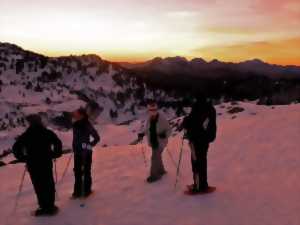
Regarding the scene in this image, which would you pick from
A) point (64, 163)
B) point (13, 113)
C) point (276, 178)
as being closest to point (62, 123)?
point (13, 113)

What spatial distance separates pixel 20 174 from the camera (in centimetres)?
1836

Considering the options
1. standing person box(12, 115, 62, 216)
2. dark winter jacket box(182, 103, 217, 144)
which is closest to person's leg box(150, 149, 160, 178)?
dark winter jacket box(182, 103, 217, 144)

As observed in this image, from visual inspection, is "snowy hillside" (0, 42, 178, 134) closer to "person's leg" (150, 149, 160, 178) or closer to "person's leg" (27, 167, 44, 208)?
"person's leg" (150, 149, 160, 178)

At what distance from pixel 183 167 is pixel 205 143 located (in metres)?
3.79

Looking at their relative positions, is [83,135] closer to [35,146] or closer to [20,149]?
[35,146]

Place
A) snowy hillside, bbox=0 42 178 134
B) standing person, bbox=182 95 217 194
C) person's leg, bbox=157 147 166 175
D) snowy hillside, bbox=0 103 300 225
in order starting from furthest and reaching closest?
snowy hillside, bbox=0 42 178 134 < person's leg, bbox=157 147 166 175 < standing person, bbox=182 95 217 194 < snowy hillside, bbox=0 103 300 225

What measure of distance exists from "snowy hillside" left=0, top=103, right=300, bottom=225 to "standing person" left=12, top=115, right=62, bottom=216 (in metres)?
0.47

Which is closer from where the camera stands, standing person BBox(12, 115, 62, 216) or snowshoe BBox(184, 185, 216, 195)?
standing person BBox(12, 115, 62, 216)

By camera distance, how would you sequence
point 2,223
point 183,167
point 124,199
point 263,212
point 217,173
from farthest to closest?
point 183,167
point 217,173
point 124,199
point 2,223
point 263,212

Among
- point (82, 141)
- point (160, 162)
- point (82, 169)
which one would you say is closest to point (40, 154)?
point (82, 141)

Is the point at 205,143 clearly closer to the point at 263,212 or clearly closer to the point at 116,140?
the point at 263,212

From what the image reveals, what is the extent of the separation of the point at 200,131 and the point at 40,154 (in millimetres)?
3461

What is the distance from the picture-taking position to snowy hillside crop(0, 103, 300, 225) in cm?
1078

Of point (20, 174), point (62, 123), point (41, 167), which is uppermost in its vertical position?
point (41, 167)
